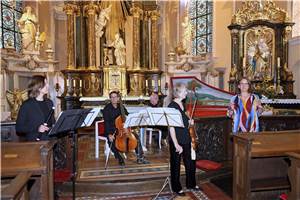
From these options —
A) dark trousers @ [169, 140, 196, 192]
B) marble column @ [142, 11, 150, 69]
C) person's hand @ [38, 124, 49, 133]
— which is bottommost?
dark trousers @ [169, 140, 196, 192]

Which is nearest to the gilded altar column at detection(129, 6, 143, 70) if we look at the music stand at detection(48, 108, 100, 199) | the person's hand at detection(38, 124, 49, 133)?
the music stand at detection(48, 108, 100, 199)

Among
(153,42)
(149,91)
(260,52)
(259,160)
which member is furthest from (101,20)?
(259,160)

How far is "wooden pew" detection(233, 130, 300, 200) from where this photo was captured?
4056 mm

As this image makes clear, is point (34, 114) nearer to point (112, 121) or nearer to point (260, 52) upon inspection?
point (112, 121)

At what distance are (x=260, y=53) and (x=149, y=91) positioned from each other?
4271 mm

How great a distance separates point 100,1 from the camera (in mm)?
11812

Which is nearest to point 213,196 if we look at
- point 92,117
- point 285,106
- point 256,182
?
point 256,182

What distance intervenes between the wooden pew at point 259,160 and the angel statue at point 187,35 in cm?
898

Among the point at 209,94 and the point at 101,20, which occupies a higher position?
the point at 101,20

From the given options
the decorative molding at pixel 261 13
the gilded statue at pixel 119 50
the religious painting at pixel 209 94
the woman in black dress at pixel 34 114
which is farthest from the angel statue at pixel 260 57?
the woman in black dress at pixel 34 114

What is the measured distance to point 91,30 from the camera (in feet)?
38.1

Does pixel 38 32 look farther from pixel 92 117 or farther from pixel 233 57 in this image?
pixel 92 117

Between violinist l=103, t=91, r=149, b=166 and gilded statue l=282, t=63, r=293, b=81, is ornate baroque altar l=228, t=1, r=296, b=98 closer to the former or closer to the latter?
gilded statue l=282, t=63, r=293, b=81

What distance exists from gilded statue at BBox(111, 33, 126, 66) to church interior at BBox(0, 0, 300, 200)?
4 centimetres
